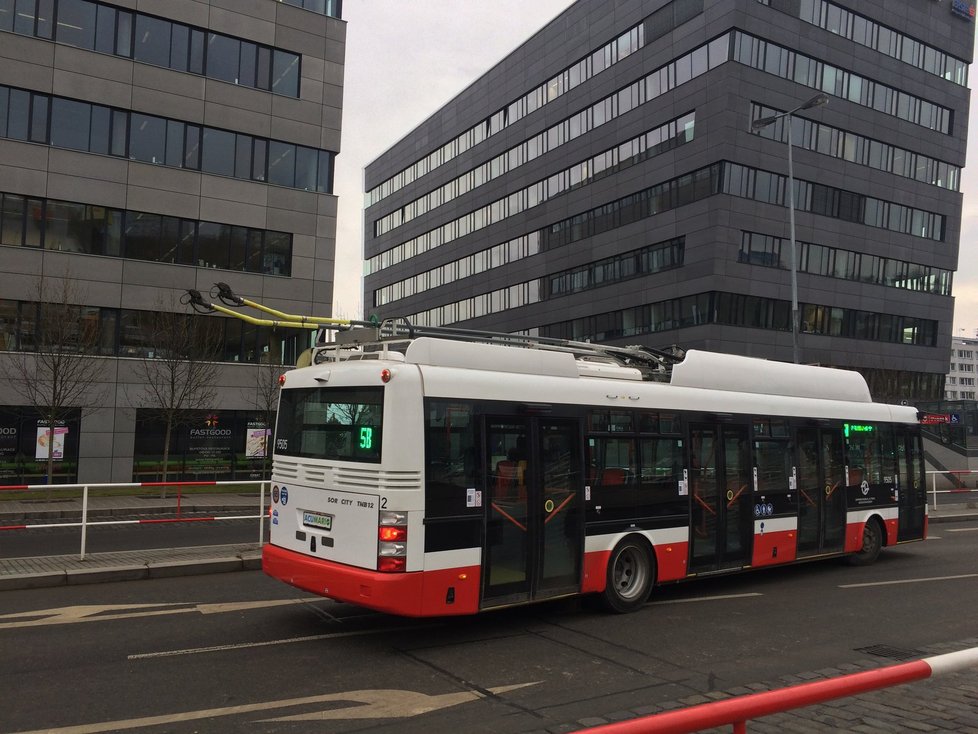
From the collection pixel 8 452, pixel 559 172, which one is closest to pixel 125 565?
pixel 8 452

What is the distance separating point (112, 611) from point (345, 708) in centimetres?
447

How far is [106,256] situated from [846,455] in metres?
26.2

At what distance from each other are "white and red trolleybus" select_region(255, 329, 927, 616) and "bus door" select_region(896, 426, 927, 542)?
2694mm

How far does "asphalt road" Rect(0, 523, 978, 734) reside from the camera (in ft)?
18.6

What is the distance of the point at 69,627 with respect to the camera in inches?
316

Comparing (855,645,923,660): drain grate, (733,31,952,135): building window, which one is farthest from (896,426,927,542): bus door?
(733,31,952,135): building window

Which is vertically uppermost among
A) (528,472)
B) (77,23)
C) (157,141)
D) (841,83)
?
(841,83)

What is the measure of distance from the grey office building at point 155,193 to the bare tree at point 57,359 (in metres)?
0.16

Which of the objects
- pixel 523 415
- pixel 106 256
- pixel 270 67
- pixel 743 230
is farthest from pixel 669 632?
pixel 743 230

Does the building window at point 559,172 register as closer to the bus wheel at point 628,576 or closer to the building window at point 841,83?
the building window at point 841,83

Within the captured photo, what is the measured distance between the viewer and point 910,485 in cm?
1399

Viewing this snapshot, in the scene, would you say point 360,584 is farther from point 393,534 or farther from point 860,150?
point 860,150

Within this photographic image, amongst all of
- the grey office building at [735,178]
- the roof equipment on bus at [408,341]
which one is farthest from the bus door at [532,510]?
the grey office building at [735,178]

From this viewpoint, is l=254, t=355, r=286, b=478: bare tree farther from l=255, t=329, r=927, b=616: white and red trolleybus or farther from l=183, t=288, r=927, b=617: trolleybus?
l=255, t=329, r=927, b=616: white and red trolleybus
